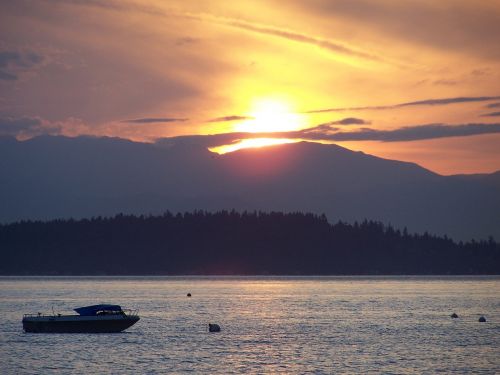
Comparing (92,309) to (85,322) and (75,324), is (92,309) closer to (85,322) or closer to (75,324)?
(85,322)

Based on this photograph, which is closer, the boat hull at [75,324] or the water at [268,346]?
the water at [268,346]

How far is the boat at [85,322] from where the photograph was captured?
136625 millimetres

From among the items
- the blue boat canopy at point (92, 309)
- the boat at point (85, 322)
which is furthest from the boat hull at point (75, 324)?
the blue boat canopy at point (92, 309)

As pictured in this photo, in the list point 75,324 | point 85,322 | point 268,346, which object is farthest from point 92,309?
point 268,346

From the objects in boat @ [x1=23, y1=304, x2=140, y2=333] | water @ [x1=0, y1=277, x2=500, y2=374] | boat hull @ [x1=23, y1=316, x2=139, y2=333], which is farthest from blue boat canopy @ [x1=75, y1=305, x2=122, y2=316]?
water @ [x1=0, y1=277, x2=500, y2=374]

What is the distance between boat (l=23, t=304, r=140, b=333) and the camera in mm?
136625

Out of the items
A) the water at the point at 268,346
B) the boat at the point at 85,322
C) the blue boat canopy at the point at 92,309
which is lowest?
the water at the point at 268,346

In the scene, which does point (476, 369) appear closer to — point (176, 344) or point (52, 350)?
point (176, 344)

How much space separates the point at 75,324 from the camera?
13725 centimetres

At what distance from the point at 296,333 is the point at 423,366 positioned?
4000 cm

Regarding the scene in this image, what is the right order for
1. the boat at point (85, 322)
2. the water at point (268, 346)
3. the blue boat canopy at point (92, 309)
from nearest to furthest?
the water at point (268, 346) < the blue boat canopy at point (92, 309) < the boat at point (85, 322)

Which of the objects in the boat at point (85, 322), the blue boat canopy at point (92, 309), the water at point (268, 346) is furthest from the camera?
the boat at point (85, 322)

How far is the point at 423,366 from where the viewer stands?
102875 millimetres

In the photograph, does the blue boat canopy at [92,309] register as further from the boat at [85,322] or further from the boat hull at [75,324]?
the boat hull at [75,324]
